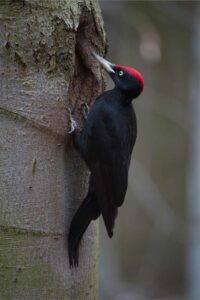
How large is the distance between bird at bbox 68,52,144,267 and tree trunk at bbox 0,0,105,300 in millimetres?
85

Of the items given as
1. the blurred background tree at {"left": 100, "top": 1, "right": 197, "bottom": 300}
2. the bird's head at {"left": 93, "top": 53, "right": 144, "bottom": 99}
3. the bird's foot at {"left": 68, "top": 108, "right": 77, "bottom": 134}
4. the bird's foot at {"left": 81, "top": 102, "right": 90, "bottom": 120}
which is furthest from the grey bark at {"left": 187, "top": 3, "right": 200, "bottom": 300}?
the bird's foot at {"left": 68, "top": 108, "right": 77, "bottom": 134}

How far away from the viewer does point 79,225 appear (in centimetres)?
278

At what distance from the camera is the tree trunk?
A: 2.57 metres

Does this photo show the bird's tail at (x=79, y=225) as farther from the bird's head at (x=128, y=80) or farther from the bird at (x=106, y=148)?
the bird's head at (x=128, y=80)

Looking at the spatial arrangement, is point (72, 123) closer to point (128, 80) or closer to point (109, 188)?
point (109, 188)

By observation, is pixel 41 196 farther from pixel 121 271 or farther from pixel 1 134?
pixel 121 271

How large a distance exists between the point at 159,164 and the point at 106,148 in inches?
226

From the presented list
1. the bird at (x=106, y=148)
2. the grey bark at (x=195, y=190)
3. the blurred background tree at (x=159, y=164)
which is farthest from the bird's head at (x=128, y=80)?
the blurred background tree at (x=159, y=164)

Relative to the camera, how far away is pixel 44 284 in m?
2.62

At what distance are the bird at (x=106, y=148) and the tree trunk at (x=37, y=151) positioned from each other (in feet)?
0.28

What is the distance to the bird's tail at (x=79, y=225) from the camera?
274 cm

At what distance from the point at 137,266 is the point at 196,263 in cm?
156

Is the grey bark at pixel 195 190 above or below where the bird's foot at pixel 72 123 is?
below

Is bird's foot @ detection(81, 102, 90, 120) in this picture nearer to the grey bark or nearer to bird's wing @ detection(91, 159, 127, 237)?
bird's wing @ detection(91, 159, 127, 237)
